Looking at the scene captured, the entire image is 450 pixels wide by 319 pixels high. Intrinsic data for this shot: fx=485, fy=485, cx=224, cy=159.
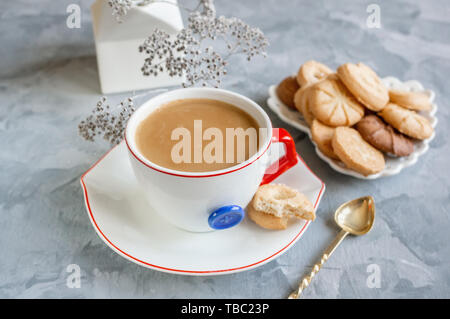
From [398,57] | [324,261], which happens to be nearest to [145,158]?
[324,261]

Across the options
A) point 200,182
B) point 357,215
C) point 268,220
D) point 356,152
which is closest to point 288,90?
point 356,152

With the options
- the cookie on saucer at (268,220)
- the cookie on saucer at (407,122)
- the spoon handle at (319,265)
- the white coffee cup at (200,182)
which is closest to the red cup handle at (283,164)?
the white coffee cup at (200,182)

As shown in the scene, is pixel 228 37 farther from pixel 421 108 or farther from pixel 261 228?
pixel 261 228

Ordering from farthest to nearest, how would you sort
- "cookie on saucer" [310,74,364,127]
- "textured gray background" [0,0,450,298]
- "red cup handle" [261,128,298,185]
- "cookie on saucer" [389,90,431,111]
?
"cookie on saucer" [389,90,431,111]
"cookie on saucer" [310,74,364,127]
"red cup handle" [261,128,298,185]
"textured gray background" [0,0,450,298]

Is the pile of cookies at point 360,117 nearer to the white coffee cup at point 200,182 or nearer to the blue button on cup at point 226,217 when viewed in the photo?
the white coffee cup at point 200,182

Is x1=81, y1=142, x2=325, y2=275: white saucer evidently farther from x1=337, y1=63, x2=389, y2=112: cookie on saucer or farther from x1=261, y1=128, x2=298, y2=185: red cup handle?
x1=337, y1=63, x2=389, y2=112: cookie on saucer

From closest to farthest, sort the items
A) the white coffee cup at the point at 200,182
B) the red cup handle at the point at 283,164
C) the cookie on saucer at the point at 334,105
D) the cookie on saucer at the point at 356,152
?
1. the white coffee cup at the point at 200,182
2. the red cup handle at the point at 283,164
3. the cookie on saucer at the point at 356,152
4. the cookie on saucer at the point at 334,105

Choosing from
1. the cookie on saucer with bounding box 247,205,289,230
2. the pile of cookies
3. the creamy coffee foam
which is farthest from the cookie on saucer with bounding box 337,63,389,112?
the cookie on saucer with bounding box 247,205,289,230

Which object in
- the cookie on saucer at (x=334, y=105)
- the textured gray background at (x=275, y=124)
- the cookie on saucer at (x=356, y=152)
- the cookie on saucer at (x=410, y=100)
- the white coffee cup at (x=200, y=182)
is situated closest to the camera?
the white coffee cup at (x=200, y=182)
